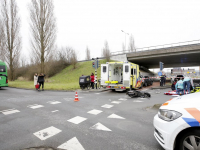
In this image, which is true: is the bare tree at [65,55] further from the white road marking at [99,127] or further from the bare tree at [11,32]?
the white road marking at [99,127]

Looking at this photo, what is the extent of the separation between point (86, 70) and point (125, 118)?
28.2 metres

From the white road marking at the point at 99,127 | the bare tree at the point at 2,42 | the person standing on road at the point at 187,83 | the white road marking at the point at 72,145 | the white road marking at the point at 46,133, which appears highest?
the bare tree at the point at 2,42

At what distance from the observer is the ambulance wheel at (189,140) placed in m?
2.07

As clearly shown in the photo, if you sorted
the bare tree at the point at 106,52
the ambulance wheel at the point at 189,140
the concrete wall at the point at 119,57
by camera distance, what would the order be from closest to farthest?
the ambulance wheel at the point at 189,140, the concrete wall at the point at 119,57, the bare tree at the point at 106,52

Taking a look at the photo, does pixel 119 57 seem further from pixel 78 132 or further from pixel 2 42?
pixel 78 132

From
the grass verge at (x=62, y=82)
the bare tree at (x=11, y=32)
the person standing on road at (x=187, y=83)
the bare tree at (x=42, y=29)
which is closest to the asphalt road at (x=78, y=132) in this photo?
the person standing on road at (x=187, y=83)

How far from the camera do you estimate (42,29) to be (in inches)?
838

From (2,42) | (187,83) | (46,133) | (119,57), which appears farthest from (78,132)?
(119,57)

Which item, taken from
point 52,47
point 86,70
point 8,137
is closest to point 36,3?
point 52,47

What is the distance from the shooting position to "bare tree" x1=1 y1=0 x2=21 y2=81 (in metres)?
24.5

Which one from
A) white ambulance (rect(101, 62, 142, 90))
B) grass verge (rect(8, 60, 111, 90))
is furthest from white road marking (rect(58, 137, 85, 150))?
grass verge (rect(8, 60, 111, 90))

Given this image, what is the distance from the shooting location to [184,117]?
2.18 m

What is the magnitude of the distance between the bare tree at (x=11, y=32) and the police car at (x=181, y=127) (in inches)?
1188

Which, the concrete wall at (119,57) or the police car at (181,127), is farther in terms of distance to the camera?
the concrete wall at (119,57)
